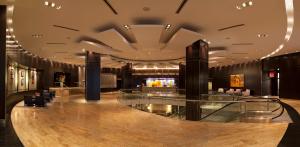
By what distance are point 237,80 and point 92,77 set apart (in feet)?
52.7

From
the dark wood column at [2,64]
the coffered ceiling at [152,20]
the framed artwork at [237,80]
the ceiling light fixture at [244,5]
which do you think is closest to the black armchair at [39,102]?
the coffered ceiling at [152,20]

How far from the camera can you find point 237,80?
80.2ft

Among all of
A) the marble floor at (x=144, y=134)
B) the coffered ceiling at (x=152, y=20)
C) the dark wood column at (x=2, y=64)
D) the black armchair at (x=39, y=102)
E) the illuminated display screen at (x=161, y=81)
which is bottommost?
the marble floor at (x=144, y=134)

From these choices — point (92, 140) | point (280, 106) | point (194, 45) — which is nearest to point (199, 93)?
point (194, 45)

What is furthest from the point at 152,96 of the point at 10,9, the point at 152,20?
the point at 10,9

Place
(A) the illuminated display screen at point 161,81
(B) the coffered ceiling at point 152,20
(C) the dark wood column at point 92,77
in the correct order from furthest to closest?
(A) the illuminated display screen at point 161,81 < (C) the dark wood column at point 92,77 < (B) the coffered ceiling at point 152,20

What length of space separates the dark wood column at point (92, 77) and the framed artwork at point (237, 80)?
15177mm

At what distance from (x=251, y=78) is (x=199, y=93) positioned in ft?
41.8

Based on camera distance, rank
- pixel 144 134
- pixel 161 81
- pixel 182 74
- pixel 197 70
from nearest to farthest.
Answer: pixel 144 134
pixel 197 70
pixel 182 74
pixel 161 81

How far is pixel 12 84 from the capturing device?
13602 mm

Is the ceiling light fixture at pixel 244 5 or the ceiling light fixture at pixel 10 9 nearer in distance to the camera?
the ceiling light fixture at pixel 244 5

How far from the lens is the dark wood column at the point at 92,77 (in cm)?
1575

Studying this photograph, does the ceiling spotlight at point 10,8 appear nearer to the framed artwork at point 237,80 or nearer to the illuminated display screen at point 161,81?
the framed artwork at point 237,80

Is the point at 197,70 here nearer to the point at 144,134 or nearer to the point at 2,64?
the point at 144,134
